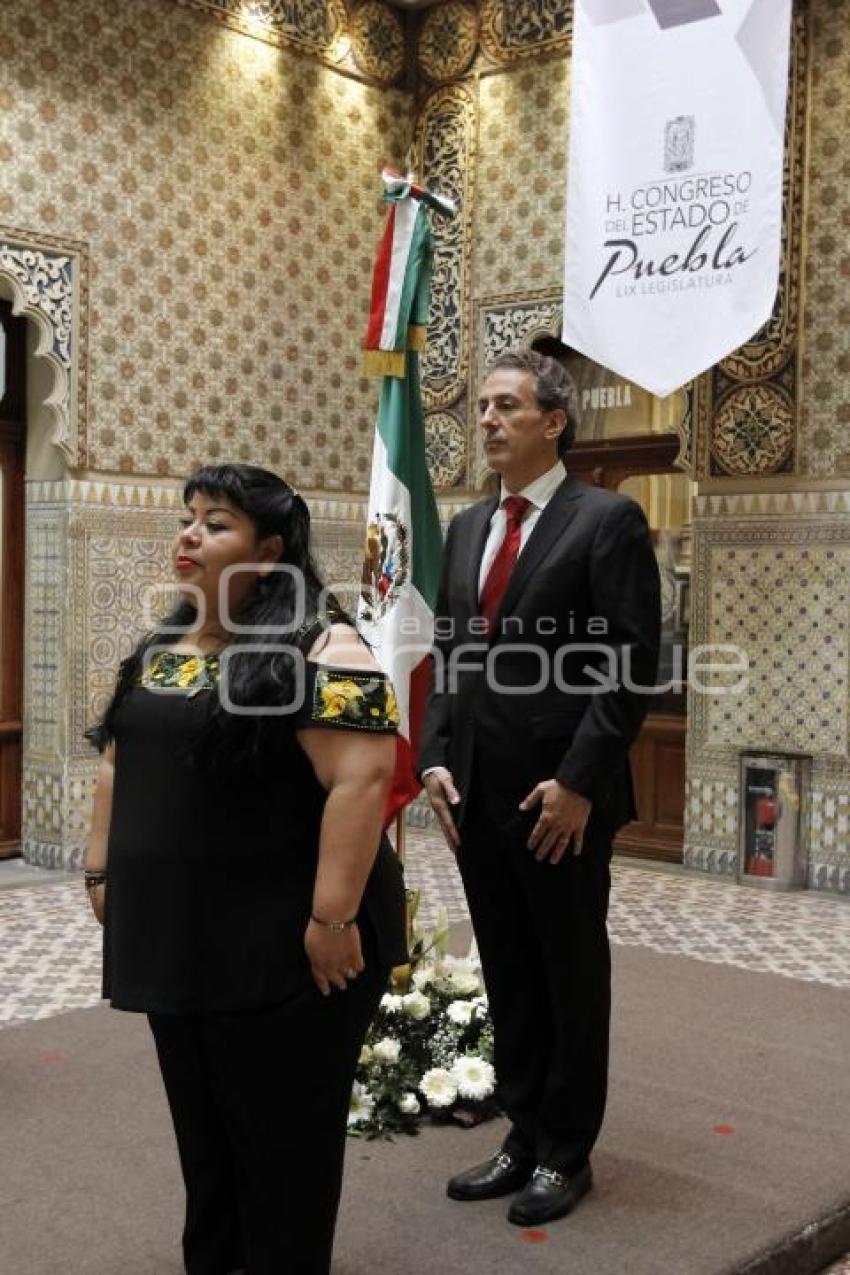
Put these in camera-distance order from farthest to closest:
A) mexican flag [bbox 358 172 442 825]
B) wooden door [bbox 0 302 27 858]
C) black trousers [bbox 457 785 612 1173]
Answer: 1. wooden door [bbox 0 302 27 858]
2. mexican flag [bbox 358 172 442 825]
3. black trousers [bbox 457 785 612 1173]

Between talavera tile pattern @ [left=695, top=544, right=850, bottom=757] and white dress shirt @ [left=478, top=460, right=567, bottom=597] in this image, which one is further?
talavera tile pattern @ [left=695, top=544, right=850, bottom=757]

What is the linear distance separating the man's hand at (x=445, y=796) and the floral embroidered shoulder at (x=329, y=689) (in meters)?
0.76

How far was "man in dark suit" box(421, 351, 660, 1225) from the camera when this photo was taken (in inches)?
115

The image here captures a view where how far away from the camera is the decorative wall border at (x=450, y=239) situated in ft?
27.4

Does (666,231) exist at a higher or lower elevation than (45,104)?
lower

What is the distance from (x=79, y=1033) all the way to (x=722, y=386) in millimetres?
4522

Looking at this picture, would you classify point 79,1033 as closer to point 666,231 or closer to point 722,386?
point 666,231

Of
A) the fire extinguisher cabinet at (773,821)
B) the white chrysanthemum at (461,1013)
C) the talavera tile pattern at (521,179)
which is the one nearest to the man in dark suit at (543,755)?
the white chrysanthemum at (461,1013)

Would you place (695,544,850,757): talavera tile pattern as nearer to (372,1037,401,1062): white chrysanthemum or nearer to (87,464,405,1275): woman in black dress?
(372,1037,401,1062): white chrysanthemum

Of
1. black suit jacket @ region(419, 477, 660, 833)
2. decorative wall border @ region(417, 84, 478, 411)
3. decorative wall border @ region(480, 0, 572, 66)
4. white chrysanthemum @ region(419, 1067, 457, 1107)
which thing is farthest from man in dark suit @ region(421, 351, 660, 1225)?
decorative wall border @ region(480, 0, 572, 66)

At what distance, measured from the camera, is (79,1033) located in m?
4.42

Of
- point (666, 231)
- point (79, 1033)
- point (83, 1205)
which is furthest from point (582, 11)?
point (83, 1205)

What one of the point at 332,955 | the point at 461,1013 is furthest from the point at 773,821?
the point at 332,955

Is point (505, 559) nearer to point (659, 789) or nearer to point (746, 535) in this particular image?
point (746, 535)
